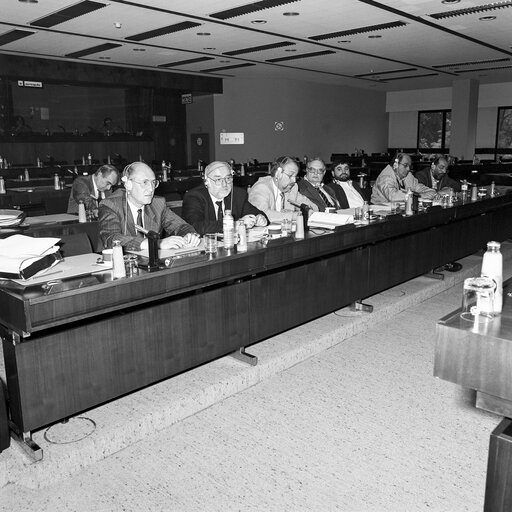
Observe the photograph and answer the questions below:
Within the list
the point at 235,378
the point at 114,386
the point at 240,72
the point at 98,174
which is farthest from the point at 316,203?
the point at 240,72

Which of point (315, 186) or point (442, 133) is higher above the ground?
point (442, 133)

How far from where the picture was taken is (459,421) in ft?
8.75

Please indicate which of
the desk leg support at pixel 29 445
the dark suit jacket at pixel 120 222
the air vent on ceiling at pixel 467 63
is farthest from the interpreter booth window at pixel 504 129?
the desk leg support at pixel 29 445

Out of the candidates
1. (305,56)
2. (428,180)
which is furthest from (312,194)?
(305,56)

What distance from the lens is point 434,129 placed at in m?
16.2

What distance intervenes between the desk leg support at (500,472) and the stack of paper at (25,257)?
6.06 feet

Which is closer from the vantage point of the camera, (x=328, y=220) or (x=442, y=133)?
(x=328, y=220)

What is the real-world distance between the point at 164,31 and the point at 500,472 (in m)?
7.29

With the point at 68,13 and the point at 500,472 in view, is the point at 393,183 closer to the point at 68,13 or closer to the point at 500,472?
the point at 68,13

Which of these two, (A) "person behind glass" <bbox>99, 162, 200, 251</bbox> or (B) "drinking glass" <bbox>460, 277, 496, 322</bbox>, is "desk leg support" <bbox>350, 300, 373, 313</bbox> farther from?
(B) "drinking glass" <bbox>460, 277, 496, 322</bbox>

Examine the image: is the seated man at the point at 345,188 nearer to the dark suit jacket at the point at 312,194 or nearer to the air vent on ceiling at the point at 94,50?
the dark suit jacket at the point at 312,194

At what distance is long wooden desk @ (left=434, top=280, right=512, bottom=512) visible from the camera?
5.15 feet

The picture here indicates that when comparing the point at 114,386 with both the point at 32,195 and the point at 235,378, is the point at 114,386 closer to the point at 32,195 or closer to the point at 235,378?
A: the point at 235,378

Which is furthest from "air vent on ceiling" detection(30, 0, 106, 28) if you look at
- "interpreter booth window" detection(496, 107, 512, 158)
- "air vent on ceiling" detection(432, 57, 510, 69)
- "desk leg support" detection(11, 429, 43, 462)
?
"interpreter booth window" detection(496, 107, 512, 158)
